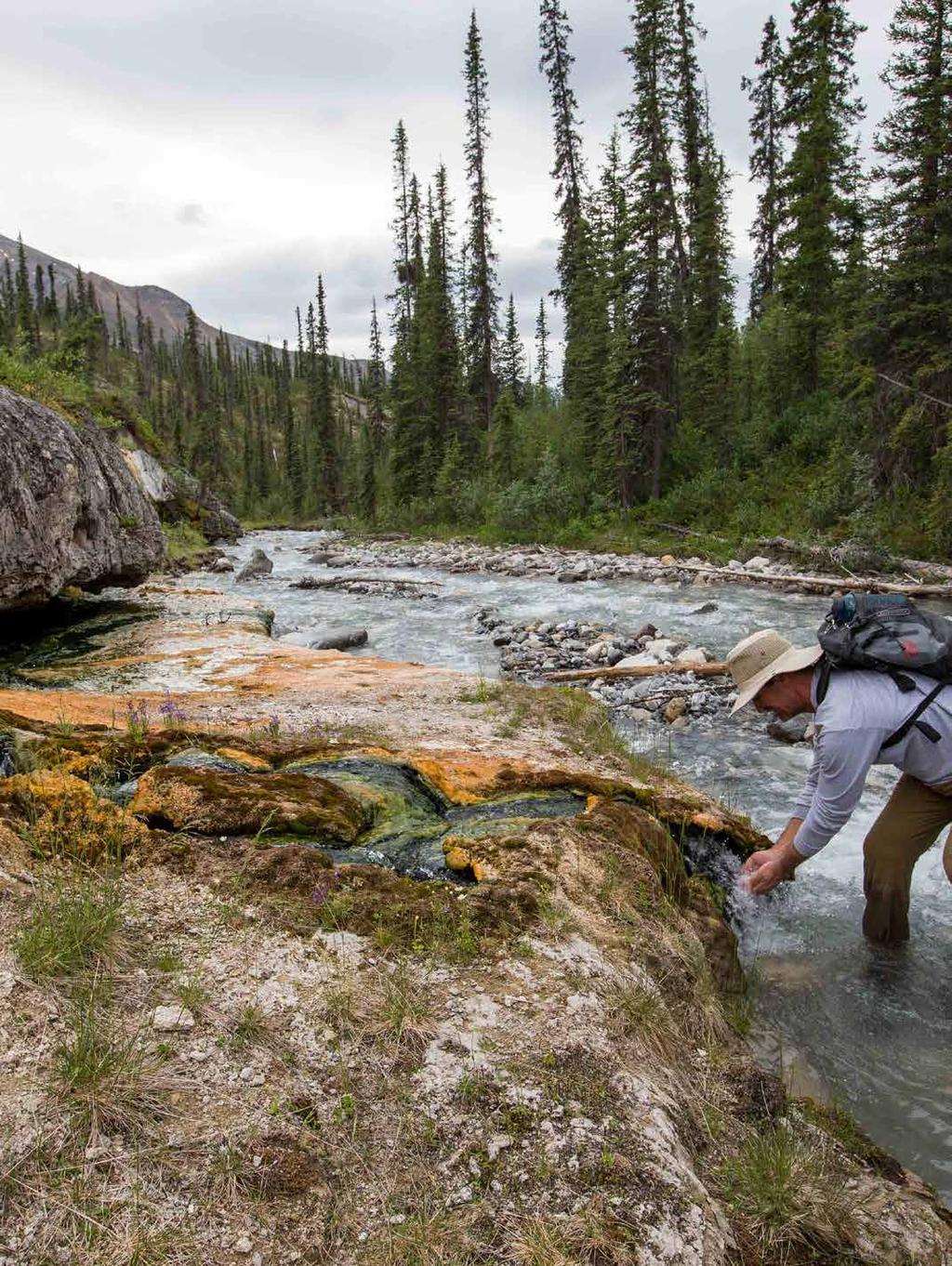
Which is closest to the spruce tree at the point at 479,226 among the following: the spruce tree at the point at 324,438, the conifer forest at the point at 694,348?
the conifer forest at the point at 694,348

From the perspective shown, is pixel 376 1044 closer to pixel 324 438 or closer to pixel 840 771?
pixel 840 771

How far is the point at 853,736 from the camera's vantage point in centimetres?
321

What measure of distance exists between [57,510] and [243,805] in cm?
653

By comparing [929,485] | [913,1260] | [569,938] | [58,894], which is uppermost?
[929,485]

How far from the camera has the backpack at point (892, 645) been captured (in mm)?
3248

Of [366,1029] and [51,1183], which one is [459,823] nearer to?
[366,1029]

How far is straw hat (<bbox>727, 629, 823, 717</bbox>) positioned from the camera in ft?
11.5

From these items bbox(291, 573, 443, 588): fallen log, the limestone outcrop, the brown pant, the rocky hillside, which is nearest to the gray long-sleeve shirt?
the brown pant

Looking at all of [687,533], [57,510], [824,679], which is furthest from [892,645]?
[687,533]

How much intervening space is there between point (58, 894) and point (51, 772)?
112cm

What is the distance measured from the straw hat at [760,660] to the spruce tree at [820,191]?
885 inches

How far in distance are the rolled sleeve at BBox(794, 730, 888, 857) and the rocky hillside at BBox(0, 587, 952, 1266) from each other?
79cm

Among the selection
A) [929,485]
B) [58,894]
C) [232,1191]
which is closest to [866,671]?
[232,1191]

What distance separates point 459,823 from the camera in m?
3.68
